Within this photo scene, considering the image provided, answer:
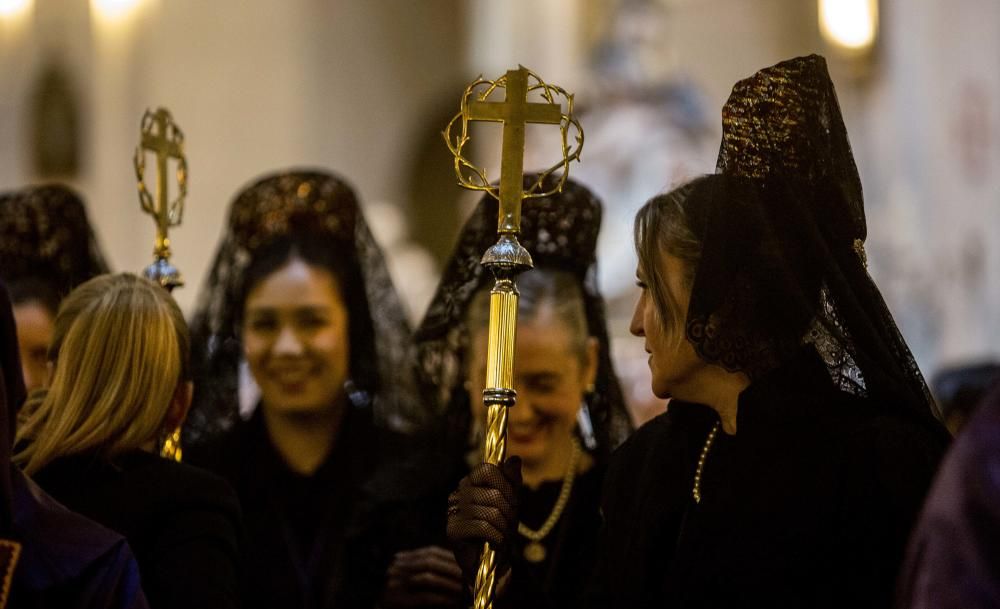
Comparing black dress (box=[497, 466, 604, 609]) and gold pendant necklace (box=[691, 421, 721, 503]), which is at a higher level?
gold pendant necklace (box=[691, 421, 721, 503])

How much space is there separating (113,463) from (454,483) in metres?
1.12

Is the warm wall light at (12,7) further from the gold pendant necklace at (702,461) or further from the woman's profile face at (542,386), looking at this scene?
the gold pendant necklace at (702,461)

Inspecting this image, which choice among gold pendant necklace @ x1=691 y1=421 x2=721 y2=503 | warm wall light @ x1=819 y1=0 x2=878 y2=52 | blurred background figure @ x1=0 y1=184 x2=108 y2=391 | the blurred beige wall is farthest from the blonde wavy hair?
the blurred beige wall

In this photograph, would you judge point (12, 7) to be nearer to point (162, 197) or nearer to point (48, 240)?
point (48, 240)

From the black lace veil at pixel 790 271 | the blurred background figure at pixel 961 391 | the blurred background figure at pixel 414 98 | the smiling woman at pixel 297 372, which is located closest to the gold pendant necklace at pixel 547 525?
the smiling woman at pixel 297 372

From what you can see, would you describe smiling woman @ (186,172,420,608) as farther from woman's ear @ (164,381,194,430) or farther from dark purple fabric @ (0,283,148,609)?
dark purple fabric @ (0,283,148,609)

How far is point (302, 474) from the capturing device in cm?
490

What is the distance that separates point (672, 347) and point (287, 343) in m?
1.75

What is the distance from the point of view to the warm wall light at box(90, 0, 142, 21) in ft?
50.5

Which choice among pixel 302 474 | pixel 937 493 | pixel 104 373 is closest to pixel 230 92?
pixel 302 474

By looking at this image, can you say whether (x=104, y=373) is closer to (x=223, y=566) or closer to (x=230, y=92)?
(x=223, y=566)

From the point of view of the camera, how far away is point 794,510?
9.89 feet

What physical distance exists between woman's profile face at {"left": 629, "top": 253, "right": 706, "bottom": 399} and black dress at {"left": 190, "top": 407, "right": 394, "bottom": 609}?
4.19ft

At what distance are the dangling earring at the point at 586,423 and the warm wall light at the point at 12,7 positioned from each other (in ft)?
40.5
